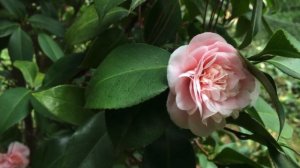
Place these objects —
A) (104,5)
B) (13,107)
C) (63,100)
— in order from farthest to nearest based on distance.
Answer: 1. (13,107)
2. (63,100)
3. (104,5)

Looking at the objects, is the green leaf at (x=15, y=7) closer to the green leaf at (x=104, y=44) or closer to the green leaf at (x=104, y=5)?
the green leaf at (x=104, y=44)

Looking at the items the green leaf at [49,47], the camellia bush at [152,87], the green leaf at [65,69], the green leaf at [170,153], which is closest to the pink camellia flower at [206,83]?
the camellia bush at [152,87]

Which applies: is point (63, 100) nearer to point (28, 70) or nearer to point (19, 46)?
point (28, 70)

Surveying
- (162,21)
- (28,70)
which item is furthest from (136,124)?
(28,70)

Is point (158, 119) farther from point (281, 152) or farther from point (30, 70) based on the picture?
point (30, 70)

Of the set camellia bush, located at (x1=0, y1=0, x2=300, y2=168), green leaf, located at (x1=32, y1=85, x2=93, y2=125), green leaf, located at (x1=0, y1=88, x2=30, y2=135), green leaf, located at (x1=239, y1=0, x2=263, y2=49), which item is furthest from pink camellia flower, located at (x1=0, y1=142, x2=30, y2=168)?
green leaf, located at (x1=239, y1=0, x2=263, y2=49)

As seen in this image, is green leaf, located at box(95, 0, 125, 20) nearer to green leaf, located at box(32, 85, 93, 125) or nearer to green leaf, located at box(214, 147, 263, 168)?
green leaf, located at box(32, 85, 93, 125)

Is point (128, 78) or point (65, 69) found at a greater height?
point (128, 78)

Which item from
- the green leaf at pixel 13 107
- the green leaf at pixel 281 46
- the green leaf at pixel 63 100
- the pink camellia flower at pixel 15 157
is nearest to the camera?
the green leaf at pixel 281 46
